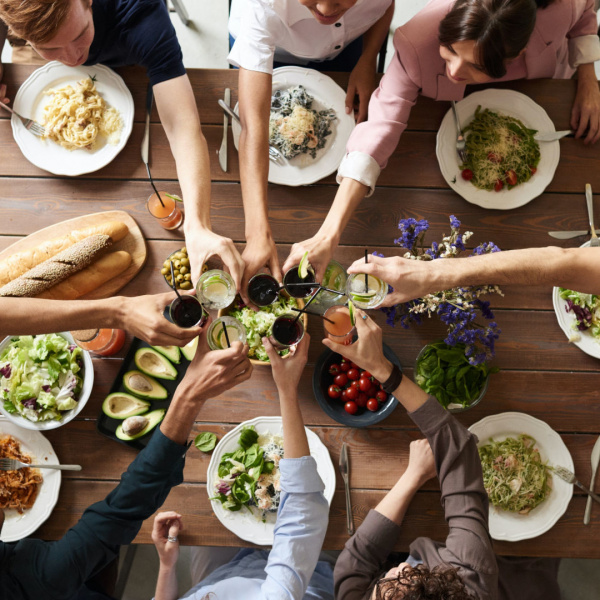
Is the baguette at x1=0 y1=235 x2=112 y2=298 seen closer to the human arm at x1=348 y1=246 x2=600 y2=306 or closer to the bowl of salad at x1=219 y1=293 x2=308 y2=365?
the bowl of salad at x1=219 y1=293 x2=308 y2=365

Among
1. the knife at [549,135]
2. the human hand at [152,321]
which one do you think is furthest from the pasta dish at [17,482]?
the knife at [549,135]

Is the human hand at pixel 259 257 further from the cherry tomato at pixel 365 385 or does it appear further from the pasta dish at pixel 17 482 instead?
the pasta dish at pixel 17 482

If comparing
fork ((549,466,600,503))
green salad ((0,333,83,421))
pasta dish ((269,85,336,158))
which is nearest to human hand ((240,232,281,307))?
pasta dish ((269,85,336,158))

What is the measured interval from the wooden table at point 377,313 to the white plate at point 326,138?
0.23 feet

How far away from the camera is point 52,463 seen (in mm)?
1914

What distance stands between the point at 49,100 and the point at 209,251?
0.99m

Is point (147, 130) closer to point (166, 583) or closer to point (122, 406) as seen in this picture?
point (122, 406)

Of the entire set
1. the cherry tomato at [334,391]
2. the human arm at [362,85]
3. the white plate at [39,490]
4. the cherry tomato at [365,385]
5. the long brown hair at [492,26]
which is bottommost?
the white plate at [39,490]

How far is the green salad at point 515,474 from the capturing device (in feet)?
5.96

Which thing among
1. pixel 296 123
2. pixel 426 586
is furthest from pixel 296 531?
pixel 296 123

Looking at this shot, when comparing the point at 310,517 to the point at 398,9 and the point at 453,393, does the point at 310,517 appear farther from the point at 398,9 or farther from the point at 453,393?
the point at 398,9

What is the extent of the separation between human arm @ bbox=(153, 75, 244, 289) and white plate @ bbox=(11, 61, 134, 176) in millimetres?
188

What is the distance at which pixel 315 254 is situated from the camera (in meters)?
1.83

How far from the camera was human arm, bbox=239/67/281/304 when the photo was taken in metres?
1.90
